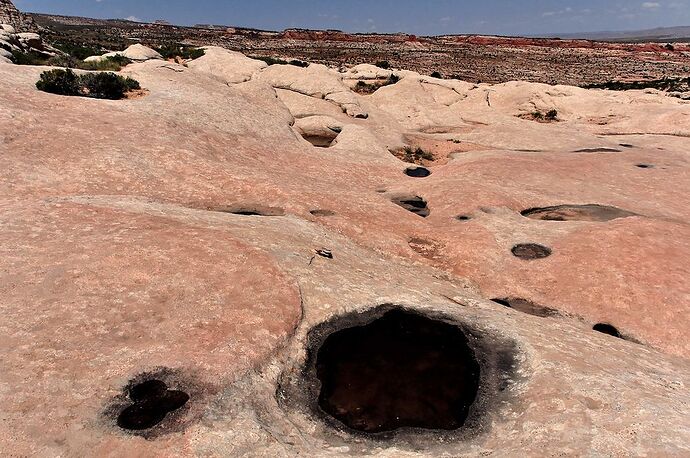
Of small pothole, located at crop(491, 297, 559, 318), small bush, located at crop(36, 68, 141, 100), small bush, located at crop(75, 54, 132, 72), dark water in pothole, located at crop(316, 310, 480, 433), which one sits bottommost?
small pothole, located at crop(491, 297, 559, 318)

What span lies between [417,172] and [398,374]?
22.5 m

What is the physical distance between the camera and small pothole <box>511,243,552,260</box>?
2008 centimetres

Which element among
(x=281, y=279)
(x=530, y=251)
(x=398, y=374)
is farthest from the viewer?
(x=530, y=251)

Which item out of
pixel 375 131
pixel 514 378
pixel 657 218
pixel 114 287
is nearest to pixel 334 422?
pixel 514 378

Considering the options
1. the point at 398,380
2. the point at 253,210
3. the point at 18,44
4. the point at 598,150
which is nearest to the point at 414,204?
the point at 253,210

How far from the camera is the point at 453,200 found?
25.2 metres

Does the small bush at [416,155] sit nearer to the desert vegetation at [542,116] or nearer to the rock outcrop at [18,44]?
the desert vegetation at [542,116]

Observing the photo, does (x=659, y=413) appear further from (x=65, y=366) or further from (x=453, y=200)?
(x=453, y=200)

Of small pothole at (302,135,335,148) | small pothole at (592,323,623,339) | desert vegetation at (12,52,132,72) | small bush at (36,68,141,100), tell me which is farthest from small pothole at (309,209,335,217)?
desert vegetation at (12,52,132,72)

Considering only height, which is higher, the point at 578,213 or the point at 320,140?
→ the point at 320,140

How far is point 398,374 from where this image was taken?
41.1ft

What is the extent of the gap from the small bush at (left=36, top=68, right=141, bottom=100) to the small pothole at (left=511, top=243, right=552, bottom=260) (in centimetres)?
2740

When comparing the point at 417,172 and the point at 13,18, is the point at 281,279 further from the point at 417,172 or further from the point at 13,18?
the point at 13,18

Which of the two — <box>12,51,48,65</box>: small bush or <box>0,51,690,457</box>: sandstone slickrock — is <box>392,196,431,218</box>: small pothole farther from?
<box>12,51,48,65</box>: small bush
